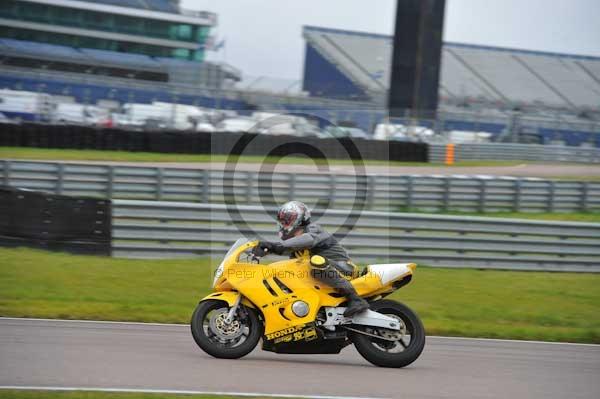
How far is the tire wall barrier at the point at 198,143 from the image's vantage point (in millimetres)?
29344

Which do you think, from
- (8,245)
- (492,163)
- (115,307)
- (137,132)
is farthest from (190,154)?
(115,307)

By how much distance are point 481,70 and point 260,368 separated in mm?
54331

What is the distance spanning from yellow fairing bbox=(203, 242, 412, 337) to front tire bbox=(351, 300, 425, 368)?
231 mm

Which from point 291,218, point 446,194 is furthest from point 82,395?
point 446,194

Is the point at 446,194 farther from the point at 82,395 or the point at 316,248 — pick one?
the point at 82,395

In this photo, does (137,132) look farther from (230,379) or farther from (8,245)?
(230,379)

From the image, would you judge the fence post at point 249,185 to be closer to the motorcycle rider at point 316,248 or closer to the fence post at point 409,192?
the fence post at point 409,192

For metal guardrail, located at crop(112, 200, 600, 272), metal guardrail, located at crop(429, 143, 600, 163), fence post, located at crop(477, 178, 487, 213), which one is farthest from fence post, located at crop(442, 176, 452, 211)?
metal guardrail, located at crop(429, 143, 600, 163)

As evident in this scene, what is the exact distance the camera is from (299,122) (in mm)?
34594

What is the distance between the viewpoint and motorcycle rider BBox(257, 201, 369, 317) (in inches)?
309

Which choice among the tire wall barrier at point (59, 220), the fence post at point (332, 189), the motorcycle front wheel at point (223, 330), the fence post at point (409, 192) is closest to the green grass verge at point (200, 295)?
the tire wall barrier at point (59, 220)

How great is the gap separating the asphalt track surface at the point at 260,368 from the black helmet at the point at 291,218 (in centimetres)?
127

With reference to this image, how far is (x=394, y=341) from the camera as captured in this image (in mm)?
8078

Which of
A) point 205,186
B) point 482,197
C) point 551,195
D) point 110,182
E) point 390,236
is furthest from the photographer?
point 551,195
